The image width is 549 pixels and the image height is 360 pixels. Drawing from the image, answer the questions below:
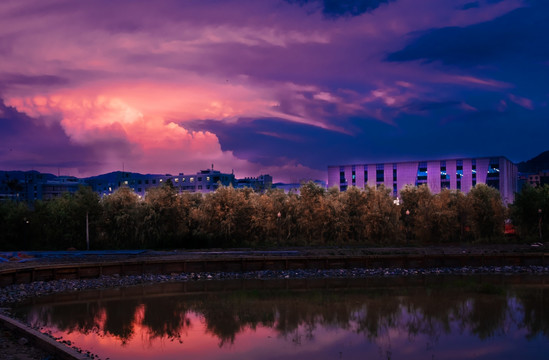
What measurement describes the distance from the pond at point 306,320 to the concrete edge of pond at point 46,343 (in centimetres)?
239

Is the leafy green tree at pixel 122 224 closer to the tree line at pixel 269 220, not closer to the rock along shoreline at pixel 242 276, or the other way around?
the tree line at pixel 269 220

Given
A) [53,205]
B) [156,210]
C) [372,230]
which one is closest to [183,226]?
[156,210]

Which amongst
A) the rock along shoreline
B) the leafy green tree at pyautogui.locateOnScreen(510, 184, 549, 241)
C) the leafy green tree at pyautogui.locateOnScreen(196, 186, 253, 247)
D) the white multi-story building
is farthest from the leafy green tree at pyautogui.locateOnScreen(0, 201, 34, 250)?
the white multi-story building

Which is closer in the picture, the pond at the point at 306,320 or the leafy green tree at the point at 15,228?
the pond at the point at 306,320

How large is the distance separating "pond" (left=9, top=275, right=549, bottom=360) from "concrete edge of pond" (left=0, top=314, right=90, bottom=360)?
2.39 m

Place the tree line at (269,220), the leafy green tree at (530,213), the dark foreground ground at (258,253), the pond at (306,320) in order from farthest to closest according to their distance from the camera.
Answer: the leafy green tree at (530,213) → the tree line at (269,220) → the dark foreground ground at (258,253) → the pond at (306,320)

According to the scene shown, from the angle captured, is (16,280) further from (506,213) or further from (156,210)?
(506,213)

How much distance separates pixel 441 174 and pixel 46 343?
133m

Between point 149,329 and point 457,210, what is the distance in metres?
51.5

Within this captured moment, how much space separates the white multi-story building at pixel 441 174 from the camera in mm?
130000

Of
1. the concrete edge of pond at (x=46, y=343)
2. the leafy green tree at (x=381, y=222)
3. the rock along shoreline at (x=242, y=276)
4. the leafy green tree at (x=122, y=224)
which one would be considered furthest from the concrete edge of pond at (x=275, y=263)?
the concrete edge of pond at (x=46, y=343)

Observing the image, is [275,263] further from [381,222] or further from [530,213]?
[530,213]

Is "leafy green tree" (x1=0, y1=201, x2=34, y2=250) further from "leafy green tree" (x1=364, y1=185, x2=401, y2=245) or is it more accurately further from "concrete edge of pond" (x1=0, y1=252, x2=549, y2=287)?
"leafy green tree" (x1=364, y1=185, x2=401, y2=245)

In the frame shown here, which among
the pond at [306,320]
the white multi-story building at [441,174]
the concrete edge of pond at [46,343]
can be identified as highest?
the white multi-story building at [441,174]
